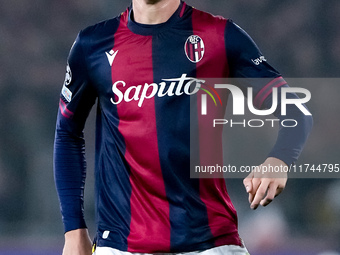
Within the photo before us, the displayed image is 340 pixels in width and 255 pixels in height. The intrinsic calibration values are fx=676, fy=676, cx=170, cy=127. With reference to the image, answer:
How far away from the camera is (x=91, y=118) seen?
7.23 metres

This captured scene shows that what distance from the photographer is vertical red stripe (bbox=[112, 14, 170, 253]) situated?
239cm

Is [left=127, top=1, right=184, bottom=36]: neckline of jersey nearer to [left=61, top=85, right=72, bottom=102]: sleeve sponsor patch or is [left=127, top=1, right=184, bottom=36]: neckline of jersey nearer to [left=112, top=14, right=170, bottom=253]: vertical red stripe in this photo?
[left=112, top=14, right=170, bottom=253]: vertical red stripe

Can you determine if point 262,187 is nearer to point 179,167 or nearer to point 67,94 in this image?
point 179,167

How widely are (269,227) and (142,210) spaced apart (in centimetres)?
446

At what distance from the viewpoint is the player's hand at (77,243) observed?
2.57 metres

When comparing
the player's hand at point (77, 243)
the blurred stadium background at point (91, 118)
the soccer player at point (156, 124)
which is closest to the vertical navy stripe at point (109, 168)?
the soccer player at point (156, 124)

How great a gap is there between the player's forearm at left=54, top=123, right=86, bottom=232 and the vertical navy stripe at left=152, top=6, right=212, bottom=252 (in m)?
0.45

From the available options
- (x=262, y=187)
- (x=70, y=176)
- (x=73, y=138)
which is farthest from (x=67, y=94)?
(x=262, y=187)

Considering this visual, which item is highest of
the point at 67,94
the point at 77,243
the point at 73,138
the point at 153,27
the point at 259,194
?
the point at 153,27

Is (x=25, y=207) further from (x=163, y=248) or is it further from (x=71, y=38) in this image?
(x=163, y=248)

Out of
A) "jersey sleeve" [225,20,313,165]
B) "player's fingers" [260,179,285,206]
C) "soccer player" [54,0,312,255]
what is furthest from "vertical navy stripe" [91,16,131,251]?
"player's fingers" [260,179,285,206]

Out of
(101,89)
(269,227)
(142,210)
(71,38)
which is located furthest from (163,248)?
(71,38)

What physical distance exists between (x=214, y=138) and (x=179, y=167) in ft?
0.62

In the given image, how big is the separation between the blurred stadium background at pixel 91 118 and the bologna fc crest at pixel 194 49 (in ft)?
13.0
